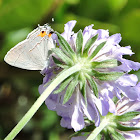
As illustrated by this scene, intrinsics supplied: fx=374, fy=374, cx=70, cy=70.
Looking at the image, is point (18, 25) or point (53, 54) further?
point (18, 25)

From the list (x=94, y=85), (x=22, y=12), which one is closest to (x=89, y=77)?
(x=94, y=85)

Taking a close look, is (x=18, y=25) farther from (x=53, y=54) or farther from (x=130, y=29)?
(x=53, y=54)

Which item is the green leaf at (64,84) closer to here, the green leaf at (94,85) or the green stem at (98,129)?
the green leaf at (94,85)

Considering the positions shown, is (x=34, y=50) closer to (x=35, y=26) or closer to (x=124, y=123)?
(x=124, y=123)

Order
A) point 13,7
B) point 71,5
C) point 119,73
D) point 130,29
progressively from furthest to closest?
point 71,5 → point 130,29 → point 13,7 → point 119,73

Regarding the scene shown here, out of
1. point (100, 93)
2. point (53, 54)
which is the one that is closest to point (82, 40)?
point (53, 54)

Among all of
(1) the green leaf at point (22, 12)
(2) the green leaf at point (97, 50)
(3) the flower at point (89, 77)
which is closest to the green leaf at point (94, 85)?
(3) the flower at point (89, 77)
